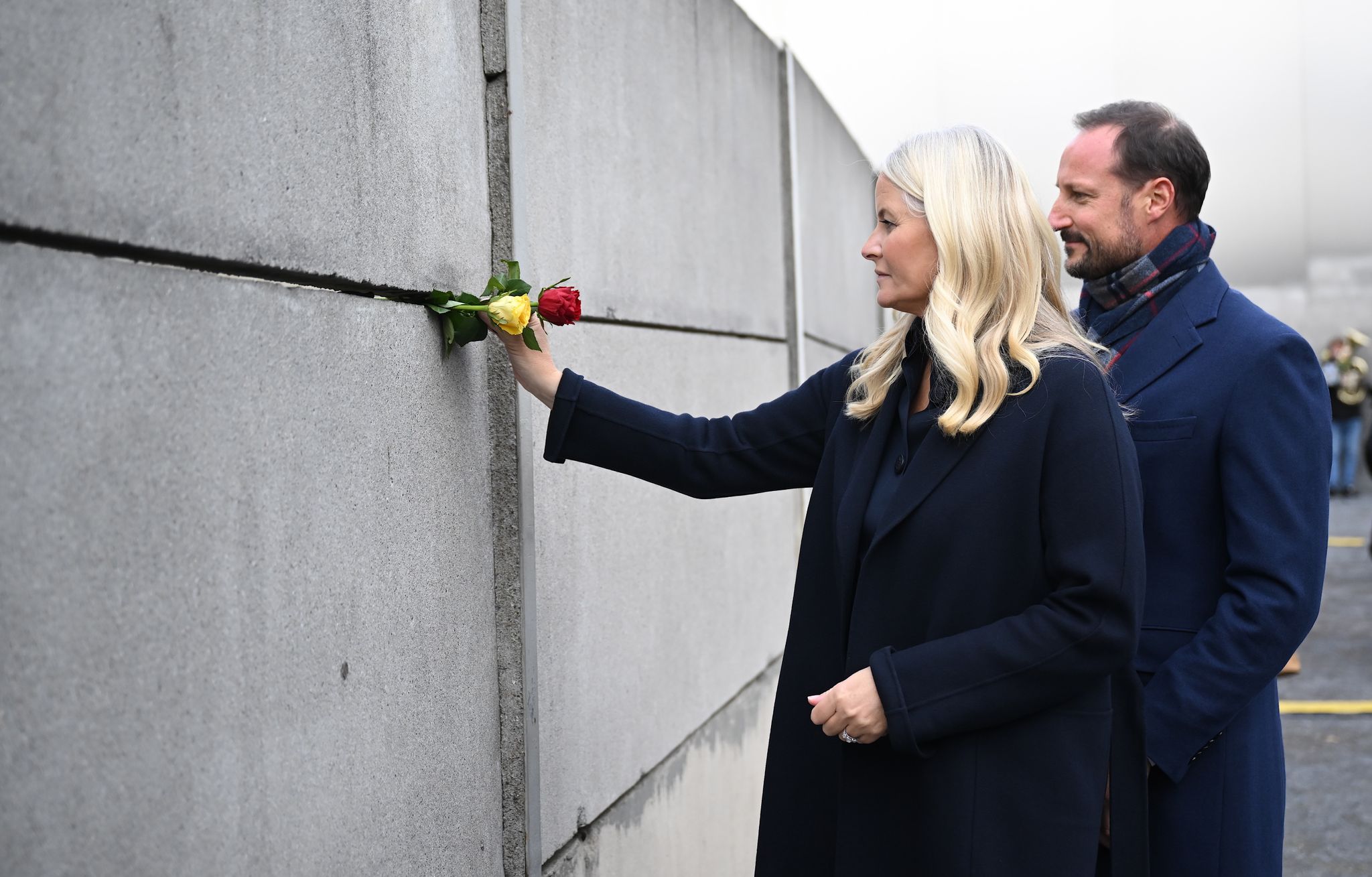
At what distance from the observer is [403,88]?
1.90 m

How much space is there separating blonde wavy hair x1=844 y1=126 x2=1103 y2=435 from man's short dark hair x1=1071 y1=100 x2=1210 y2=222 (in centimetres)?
43

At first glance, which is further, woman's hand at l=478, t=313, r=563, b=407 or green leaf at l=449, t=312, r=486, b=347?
woman's hand at l=478, t=313, r=563, b=407

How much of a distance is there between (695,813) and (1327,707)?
4376mm

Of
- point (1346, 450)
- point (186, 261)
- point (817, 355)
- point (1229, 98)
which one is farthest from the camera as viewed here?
point (1346, 450)

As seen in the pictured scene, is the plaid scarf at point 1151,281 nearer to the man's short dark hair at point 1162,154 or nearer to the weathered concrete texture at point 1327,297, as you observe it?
the man's short dark hair at point 1162,154

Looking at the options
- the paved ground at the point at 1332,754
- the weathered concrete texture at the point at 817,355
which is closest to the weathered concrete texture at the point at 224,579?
the weathered concrete texture at the point at 817,355

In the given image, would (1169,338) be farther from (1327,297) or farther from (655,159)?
(1327,297)

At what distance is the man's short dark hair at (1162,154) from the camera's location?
7.95 feet

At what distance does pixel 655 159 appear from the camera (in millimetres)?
3145

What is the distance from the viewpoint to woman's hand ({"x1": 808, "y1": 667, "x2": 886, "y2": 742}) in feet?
6.26

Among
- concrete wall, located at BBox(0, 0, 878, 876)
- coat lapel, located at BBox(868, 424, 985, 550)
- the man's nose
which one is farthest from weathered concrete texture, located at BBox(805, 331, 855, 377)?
coat lapel, located at BBox(868, 424, 985, 550)

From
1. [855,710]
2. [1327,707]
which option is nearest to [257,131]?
[855,710]

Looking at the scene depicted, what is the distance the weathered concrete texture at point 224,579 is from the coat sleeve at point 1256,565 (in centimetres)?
118

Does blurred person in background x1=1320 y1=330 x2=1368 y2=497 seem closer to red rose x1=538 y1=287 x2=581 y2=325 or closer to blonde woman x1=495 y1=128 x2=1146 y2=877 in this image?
blonde woman x1=495 y1=128 x2=1146 y2=877
